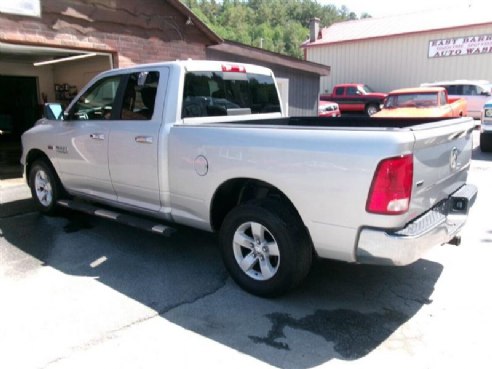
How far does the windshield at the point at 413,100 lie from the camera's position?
12750 millimetres

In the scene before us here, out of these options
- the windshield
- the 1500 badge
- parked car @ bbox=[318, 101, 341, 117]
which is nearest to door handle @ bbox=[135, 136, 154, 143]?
the 1500 badge

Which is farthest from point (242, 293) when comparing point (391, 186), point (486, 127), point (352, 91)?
point (352, 91)

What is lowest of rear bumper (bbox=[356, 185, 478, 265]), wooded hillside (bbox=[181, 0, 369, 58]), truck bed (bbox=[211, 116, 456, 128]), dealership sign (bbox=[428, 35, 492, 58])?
rear bumper (bbox=[356, 185, 478, 265])

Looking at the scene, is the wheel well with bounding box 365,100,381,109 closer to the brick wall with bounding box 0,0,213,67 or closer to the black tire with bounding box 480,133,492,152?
the black tire with bounding box 480,133,492,152

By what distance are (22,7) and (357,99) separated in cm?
1869

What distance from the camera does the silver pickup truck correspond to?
3021 millimetres

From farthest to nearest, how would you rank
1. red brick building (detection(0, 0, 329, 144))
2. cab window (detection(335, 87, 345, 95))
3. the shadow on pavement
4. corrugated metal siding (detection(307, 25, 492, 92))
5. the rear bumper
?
corrugated metal siding (detection(307, 25, 492, 92)) → cab window (detection(335, 87, 345, 95)) → red brick building (detection(0, 0, 329, 144)) → the shadow on pavement → the rear bumper

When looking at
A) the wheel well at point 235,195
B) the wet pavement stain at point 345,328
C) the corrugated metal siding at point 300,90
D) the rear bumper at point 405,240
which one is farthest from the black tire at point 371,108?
the wet pavement stain at point 345,328

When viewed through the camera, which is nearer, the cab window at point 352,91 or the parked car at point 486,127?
the parked car at point 486,127

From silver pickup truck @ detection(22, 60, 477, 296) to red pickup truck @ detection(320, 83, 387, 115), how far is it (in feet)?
60.5

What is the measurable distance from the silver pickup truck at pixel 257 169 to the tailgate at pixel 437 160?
0.05 ft

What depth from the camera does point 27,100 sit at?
14.6 metres

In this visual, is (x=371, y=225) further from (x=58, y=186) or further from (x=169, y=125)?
(x=58, y=186)

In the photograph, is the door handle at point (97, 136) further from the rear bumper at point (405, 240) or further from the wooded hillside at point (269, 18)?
the wooded hillside at point (269, 18)
